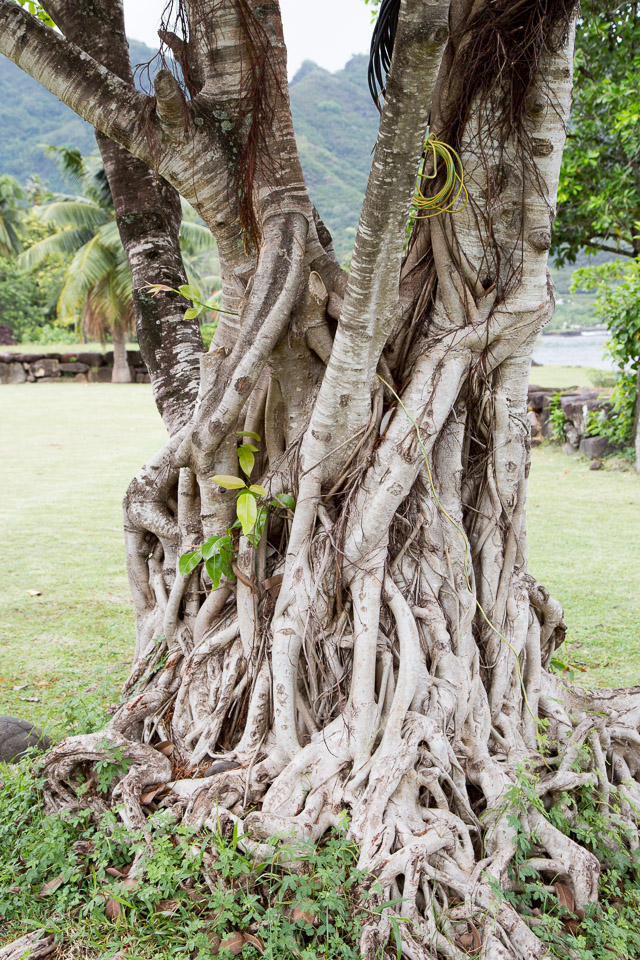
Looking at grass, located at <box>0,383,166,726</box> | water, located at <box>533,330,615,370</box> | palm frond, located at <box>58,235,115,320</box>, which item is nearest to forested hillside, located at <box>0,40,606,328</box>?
water, located at <box>533,330,615,370</box>

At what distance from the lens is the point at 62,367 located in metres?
23.2

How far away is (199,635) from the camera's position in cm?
327

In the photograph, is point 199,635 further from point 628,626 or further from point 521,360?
point 628,626

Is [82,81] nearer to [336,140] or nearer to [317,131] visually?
[336,140]

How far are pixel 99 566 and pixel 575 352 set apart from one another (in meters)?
33.9

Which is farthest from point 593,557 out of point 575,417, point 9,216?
point 9,216

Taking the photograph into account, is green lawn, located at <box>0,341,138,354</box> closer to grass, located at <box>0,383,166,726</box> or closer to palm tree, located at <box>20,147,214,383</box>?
palm tree, located at <box>20,147,214,383</box>

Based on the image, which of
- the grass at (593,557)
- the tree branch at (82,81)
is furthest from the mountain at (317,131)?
the grass at (593,557)

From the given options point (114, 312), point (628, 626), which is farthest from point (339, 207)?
point (628, 626)

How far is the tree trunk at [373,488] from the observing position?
2.57 metres

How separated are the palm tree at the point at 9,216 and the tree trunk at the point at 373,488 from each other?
3255 cm

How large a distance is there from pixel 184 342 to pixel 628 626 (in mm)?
3288

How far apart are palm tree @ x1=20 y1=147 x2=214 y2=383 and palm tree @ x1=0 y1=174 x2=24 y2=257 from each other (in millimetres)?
8018

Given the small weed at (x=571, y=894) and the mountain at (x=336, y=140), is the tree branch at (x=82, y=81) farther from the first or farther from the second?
the mountain at (x=336, y=140)
